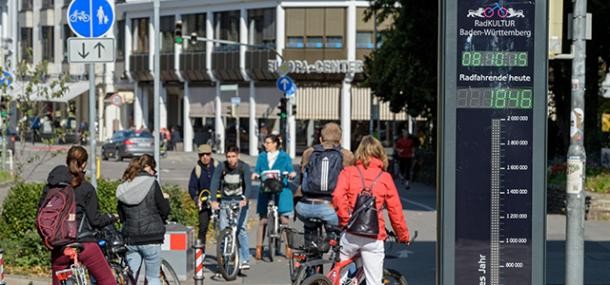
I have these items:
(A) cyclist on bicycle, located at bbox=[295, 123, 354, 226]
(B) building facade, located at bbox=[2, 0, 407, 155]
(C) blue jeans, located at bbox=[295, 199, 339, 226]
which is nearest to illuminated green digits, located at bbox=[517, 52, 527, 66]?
(A) cyclist on bicycle, located at bbox=[295, 123, 354, 226]

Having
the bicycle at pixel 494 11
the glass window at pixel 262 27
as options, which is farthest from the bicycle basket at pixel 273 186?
the glass window at pixel 262 27

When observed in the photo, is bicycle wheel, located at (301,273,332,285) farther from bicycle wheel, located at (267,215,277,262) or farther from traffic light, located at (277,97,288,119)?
traffic light, located at (277,97,288,119)

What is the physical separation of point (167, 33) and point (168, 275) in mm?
61687

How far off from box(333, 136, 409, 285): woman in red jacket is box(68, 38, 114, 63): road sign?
3900 mm

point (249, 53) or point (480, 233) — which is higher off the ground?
point (249, 53)

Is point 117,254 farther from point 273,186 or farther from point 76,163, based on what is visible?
point 273,186

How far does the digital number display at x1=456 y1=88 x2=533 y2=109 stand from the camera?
987 cm

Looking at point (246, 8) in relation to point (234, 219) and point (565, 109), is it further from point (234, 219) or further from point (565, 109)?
point (234, 219)

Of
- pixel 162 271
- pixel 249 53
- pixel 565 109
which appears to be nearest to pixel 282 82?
pixel 565 109

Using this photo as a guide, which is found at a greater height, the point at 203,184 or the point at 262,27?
the point at 262,27

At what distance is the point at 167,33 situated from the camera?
73750 millimetres

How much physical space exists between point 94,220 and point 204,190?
5.56m

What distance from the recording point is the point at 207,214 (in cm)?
1670

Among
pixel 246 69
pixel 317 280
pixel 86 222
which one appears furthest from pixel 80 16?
pixel 246 69
